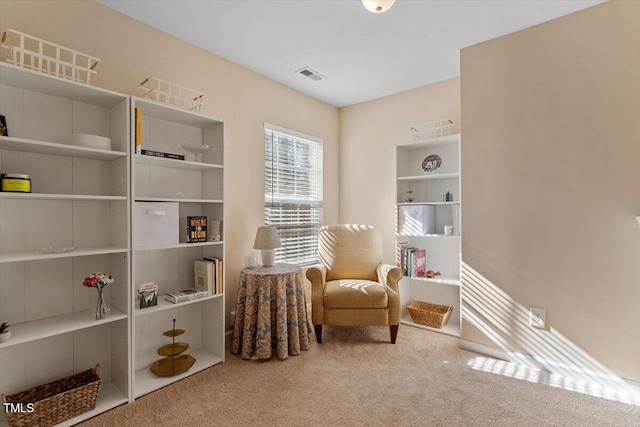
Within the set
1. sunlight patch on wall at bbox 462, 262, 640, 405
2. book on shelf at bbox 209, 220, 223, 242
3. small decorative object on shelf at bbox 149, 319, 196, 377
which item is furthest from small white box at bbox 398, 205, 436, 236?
small decorative object on shelf at bbox 149, 319, 196, 377

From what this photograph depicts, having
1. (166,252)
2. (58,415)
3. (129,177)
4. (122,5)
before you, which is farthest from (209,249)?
(122,5)

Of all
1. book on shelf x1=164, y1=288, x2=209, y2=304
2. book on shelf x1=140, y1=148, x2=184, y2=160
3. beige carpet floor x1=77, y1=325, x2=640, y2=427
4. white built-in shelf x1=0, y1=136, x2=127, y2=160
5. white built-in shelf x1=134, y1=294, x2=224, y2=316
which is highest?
book on shelf x1=140, y1=148, x2=184, y2=160

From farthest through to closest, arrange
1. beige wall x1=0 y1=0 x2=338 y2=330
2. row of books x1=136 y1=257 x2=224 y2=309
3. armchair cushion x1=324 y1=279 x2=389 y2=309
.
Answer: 1. armchair cushion x1=324 y1=279 x2=389 y2=309
2. row of books x1=136 y1=257 x2=224 y2=309
3. beige wall x1=0 y1=0 x2=338 y2=330

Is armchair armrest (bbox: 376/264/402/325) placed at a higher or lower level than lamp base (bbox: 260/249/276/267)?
lower

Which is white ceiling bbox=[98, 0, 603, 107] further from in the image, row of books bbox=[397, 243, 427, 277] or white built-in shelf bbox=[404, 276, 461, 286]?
white built-in shelf bbox=[404, 276, 461, 286]

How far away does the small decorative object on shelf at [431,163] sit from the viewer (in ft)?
11.0

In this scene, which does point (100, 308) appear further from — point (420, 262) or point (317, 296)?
point (420, 262)

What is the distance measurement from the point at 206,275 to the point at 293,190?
5.00 feet

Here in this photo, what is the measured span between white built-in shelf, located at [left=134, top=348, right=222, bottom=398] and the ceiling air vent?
2.71m

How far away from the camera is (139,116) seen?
6.68 ft

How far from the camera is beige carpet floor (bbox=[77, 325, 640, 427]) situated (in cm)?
181

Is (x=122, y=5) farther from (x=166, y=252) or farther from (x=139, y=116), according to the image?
(x=166, y=252)

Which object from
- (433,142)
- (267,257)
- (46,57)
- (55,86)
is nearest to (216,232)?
(267,257)

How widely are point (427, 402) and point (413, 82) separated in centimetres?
299
